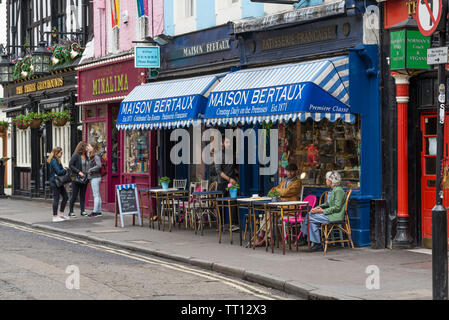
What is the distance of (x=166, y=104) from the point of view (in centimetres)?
1819

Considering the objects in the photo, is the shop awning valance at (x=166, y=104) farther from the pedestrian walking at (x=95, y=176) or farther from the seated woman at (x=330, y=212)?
the seated woman at (x=330, y=212)

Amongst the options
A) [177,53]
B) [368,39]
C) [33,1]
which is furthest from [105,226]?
[33,1]

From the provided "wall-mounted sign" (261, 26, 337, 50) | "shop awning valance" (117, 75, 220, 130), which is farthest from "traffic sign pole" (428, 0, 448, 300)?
"shop awning valance" (117, 75, 220, 130)

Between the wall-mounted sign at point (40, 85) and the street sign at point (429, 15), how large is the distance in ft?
60.4

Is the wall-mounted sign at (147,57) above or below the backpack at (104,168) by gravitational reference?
above

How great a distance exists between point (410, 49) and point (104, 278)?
20.2 feet

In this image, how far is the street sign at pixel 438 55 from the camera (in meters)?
8.77

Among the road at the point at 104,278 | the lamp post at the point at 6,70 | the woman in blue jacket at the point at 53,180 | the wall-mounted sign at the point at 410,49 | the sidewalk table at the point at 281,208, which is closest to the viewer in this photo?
the road at the point at 104,278

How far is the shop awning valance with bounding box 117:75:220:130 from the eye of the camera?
17.2 meters

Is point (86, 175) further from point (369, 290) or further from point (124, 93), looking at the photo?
point (369, 290)

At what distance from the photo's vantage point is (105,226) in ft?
61.1

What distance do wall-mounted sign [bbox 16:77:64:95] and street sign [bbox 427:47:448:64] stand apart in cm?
1887

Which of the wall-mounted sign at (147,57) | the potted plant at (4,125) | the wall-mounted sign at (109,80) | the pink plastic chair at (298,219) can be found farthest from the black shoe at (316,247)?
the potted plant at (4,125)

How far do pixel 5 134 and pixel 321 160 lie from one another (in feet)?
82.6
